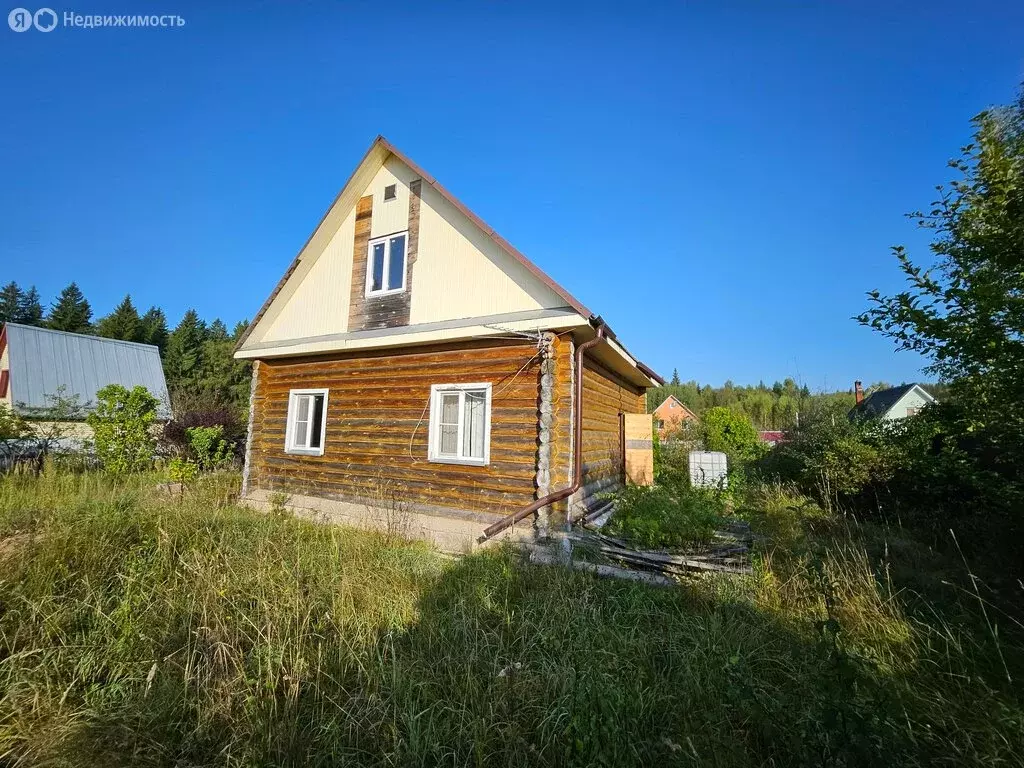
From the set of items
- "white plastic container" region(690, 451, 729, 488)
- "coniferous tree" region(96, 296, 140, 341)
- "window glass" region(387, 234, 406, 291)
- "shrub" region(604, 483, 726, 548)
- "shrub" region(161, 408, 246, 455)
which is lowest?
"shrub" region(604, 483, 726, 548)

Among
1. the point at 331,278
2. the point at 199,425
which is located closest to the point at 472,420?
the point at 331,278

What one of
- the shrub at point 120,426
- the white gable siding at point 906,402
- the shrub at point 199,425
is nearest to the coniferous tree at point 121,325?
the shrub at point 199,425

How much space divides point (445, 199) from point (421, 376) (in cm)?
341

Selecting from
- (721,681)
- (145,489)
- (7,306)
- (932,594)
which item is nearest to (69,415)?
(145,489)

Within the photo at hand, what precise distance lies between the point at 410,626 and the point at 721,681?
2.33m

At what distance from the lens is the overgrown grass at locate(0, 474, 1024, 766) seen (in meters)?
2.29

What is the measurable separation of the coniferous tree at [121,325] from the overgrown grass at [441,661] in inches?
2159

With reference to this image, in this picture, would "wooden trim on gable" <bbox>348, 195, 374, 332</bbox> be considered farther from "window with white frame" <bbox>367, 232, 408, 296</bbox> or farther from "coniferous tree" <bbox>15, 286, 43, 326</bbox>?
"coniferous tree" <bbox>15, 286, 43, 326</bbox>

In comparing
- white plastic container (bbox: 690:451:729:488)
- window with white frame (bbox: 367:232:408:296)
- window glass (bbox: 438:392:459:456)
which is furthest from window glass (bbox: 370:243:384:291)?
white plastic container (bbox: 690:451:729:488)

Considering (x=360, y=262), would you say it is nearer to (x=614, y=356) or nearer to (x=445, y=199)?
(x=445, y=199)

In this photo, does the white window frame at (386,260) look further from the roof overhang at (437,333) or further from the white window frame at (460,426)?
the white window frame at (460,426)

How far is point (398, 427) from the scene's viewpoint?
27.1ft

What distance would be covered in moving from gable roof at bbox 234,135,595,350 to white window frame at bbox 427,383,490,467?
2.08 m

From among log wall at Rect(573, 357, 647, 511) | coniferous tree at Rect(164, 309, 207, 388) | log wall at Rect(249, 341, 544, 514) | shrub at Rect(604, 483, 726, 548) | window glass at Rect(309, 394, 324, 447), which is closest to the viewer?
shrub at Rect(604, 483, 726, 548)
